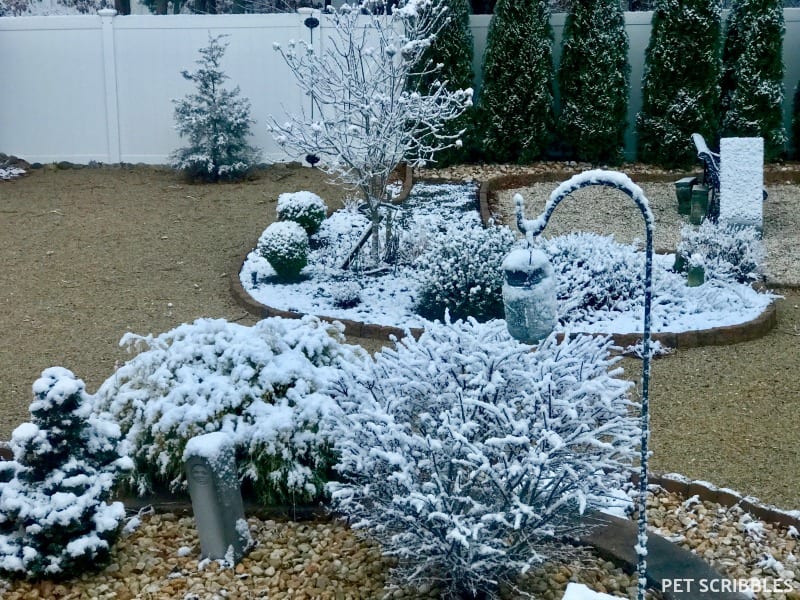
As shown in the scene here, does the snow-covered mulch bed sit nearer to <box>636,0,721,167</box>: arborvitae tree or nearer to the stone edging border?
the stone edging border

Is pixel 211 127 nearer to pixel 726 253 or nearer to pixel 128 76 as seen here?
pixel 128 76

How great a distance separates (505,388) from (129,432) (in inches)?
67.2

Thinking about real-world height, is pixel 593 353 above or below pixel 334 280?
above

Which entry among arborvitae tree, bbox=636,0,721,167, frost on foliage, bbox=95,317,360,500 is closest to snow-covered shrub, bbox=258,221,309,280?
frost on foliage, bbox=95,317,360,500

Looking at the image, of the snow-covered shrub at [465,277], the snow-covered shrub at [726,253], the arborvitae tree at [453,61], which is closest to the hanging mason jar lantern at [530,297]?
the snow-covered shrub at [465,277]

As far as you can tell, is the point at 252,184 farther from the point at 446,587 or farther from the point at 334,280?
the point at 446,587

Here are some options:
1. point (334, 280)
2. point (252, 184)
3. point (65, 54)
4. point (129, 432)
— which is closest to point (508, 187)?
point (252, 184)

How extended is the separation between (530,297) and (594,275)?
152 inches

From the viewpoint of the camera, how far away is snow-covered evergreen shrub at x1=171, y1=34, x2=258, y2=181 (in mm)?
11281

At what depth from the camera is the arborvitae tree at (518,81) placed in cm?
1146

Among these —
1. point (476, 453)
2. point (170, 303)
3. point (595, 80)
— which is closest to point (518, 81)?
point (595, 80)

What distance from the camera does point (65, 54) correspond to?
12.1 m

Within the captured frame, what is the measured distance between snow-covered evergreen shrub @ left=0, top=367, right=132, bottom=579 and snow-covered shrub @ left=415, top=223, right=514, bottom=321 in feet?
11.3

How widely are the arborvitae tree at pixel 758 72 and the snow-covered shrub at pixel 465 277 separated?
603 centimetres
